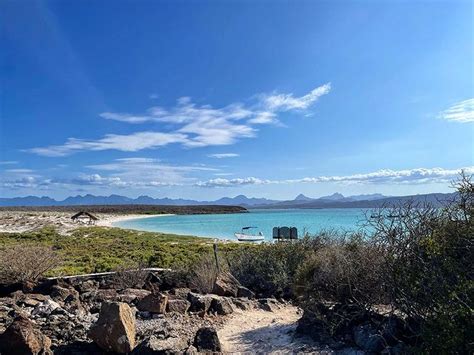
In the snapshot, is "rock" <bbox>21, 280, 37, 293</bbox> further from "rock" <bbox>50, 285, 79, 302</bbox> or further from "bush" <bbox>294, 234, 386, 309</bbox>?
"bush" <bbox>294, 234, 386, 309</bbox>

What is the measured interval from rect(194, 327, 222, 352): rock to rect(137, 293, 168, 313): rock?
5.56 ft

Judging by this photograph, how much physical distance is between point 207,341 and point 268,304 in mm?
3029

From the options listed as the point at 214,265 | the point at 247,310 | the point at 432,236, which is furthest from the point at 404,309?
the point at 214,265

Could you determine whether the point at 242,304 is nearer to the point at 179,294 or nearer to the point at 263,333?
the point at 179,294

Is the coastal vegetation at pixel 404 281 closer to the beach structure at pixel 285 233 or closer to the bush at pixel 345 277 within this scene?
the bush at pixel 345 277

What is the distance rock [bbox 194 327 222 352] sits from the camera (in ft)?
19.7

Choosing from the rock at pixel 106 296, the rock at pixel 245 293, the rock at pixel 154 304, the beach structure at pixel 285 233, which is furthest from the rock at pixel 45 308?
the beach structure at pixel 285 233

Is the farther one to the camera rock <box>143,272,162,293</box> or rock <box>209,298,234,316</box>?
rock <box>143,272,162,293</box>

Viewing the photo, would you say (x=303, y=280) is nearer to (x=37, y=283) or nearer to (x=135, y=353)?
(x=135, y=353)

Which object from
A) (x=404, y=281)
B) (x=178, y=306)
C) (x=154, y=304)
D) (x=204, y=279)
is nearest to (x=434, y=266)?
(x=404, y=281)

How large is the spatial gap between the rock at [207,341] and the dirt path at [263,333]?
405mm

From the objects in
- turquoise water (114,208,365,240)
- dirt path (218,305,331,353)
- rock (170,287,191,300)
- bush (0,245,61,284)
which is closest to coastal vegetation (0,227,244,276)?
bush (0,245,61,284)

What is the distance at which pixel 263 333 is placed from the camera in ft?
23.5

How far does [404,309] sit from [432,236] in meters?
0.99
